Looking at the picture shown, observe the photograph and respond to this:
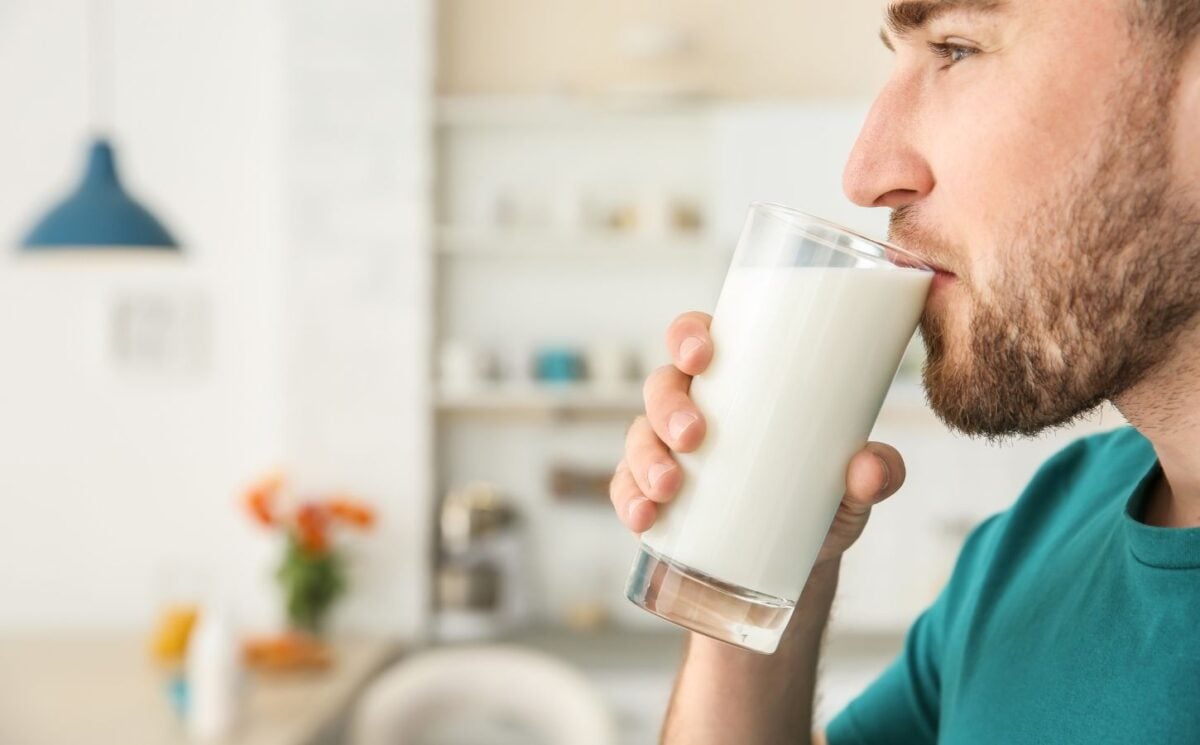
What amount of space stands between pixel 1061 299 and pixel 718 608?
12.3 inches

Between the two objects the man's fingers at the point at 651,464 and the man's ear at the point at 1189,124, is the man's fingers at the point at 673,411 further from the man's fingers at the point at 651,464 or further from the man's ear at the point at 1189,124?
the man's ear at the point at 1189,124

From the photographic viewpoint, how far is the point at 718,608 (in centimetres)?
84

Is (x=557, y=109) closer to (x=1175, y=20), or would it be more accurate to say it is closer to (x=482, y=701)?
(x=482, y=701)

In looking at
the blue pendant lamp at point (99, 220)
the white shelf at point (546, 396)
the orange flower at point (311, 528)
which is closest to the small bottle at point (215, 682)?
the blue pendant lamp at point (99, 220)

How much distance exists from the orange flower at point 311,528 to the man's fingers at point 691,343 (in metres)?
2.78

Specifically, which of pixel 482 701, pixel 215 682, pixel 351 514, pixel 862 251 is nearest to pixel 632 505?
pixel 862 251

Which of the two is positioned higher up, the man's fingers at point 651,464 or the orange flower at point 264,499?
the man's fingers at point 651,464

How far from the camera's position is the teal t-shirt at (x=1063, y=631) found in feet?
2.40

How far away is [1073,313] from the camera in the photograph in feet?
2.49

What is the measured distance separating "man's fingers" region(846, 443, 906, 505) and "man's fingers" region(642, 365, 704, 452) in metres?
0.11

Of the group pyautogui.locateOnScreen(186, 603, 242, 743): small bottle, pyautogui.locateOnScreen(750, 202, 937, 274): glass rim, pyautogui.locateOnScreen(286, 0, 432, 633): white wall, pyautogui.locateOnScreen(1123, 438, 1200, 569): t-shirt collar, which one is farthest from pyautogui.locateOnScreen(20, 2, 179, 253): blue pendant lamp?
pyautogui.locateOnScreen(1123, 438, 1200, 569): t-shirt collar

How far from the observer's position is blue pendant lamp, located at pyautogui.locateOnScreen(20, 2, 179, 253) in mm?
2531

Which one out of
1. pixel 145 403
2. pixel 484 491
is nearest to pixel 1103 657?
pixel 484 491

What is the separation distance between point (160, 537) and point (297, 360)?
2.71ft
